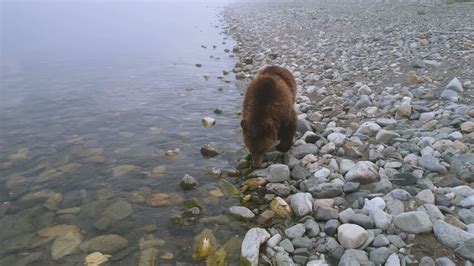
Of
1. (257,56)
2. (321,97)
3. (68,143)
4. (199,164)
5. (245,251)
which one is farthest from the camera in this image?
(257,56)

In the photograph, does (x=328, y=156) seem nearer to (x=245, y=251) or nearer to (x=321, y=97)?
(x=245, y=251)

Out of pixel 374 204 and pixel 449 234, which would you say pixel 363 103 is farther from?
pixel 449 234

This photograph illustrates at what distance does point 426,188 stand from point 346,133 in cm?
243

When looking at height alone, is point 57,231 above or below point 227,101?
above

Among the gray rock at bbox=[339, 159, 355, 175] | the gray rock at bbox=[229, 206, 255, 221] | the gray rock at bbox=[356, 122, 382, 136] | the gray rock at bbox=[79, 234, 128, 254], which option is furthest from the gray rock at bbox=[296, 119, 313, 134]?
the gray rock at bbox=[79, 234, 128, 254]

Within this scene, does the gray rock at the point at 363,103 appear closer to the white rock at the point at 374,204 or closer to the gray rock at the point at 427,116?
the gray rock at the point at 427,116

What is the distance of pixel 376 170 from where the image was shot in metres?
5.48

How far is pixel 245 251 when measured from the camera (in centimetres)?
435

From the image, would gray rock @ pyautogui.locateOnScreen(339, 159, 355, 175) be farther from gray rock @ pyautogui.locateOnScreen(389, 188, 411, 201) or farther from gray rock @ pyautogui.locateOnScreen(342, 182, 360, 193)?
gray rock @ pyautogui.locateOnScreen(389, 188, 411, 201)

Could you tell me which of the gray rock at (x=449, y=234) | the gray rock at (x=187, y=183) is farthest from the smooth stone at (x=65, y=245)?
the gray rock at (x=449, y=234)

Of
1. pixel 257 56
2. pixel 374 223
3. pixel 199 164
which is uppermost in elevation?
pixel 374 223

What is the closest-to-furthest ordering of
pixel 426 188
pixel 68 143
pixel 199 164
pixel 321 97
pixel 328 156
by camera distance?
pixel 426 188
pixel 328 156
pixel 199 164
pixel 68 143
pixel 321 97

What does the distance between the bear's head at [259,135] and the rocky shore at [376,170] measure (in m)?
0.40

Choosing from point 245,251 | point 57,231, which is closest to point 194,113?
point 57,231
